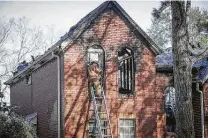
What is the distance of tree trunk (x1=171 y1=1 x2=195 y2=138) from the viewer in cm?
1322

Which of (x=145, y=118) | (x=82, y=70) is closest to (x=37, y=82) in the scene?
(x=82, y=70)

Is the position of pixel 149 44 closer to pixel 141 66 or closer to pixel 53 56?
pixel 141 66

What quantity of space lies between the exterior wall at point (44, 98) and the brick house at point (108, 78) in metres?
0.06

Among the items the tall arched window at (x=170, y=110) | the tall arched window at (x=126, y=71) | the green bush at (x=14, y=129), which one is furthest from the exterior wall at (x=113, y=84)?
the tall arched window at (x=170, y=110)

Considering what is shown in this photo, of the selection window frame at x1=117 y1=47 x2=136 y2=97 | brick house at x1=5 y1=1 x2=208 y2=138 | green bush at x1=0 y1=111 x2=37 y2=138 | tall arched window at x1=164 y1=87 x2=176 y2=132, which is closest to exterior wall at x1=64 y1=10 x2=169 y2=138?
brick house at x1=5 y1=1 x2=208 y2=138

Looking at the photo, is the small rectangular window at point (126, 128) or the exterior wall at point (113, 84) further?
the small rectangular window at point (126, 128)

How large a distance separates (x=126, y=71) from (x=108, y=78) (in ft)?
6.34

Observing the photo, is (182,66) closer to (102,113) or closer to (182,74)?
(182,74)

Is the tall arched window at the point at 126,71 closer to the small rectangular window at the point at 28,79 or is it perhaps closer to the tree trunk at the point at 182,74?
the small rectangular window at the point at 28,79

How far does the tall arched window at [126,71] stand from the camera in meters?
23.0

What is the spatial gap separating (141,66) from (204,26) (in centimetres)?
607

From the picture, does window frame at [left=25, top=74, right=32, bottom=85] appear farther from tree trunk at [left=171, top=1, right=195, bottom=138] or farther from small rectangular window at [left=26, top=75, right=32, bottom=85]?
tree trunk at [left=171, top=1, right=195, bottom=138]

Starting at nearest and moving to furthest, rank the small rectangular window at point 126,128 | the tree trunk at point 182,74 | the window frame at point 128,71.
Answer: the tree trunk at point 182,74 < the small rectangular window at point 126,128 < the window frame at point 128,71

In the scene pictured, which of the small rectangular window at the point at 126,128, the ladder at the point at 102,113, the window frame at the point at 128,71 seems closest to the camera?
the ladder at the point at 102,113
